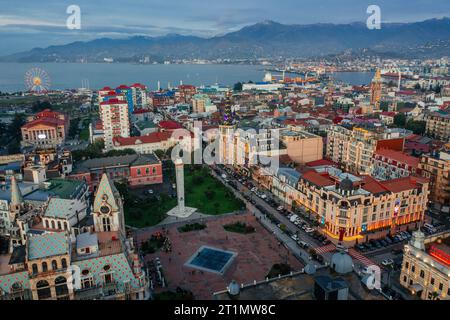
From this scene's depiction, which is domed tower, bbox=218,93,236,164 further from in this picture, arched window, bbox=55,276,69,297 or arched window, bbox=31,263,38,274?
arched window, bbox=31,263,38,274

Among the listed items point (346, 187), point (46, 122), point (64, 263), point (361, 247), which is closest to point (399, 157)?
point (346, 187)

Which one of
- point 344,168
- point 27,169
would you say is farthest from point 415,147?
point 27,169

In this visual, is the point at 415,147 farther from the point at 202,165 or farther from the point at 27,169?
the point at 27,169

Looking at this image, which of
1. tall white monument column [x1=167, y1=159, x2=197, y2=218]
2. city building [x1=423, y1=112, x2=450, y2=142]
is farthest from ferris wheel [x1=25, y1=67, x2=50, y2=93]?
city building [x1=423, y1=112, x2=450, y2=142]

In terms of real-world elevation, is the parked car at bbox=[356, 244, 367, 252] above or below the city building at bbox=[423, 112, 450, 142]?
below

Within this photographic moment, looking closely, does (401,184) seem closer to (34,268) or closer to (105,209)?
(105,209)

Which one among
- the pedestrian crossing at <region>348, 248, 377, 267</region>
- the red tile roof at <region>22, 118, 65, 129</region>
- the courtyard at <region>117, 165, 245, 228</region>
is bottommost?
the pedestrian crossing at <region>348, 248, 377, 267</region>
